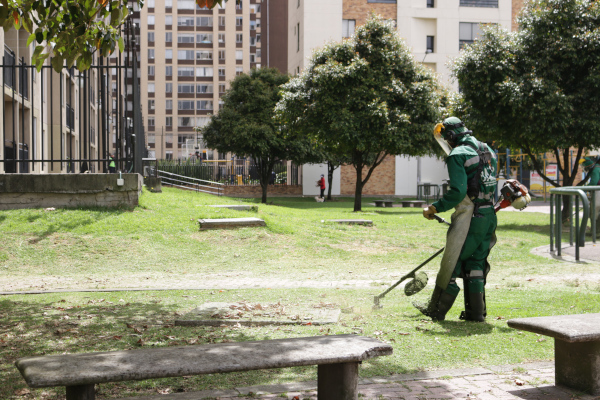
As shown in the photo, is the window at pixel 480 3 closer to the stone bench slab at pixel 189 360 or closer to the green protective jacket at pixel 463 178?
the green protective jacket at pixel 463 178

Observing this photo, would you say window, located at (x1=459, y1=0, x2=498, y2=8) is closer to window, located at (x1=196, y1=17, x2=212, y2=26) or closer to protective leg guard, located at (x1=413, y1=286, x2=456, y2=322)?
protective leg guard, located at (x1=413, y1=286, x2=456, y2=322)

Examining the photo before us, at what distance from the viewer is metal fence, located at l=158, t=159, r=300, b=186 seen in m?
37.9

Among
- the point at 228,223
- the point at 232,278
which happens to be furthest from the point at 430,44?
the point at 232,278

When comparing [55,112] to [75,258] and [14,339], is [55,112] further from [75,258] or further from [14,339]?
[14,339]

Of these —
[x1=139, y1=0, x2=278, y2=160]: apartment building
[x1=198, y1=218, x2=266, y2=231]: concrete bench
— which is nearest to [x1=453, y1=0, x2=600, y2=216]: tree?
[x1=198, y1=218, x2=266, y2=231]: concrete bench

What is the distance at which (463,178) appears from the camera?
18.2ft

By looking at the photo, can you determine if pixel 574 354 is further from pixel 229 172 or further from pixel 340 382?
pixel 229 172

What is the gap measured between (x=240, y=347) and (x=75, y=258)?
7.75 metres

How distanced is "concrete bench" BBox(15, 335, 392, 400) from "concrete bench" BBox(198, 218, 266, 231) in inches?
359

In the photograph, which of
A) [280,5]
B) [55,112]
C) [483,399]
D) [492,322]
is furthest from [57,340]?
[280,5]

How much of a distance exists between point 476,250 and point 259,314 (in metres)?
2.18

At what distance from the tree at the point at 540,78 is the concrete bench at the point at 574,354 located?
13210 millimetres

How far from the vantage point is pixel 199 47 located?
83.9 metres

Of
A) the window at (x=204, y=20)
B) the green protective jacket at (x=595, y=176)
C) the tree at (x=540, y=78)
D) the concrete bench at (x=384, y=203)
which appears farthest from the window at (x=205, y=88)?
Result: the green protective jacket at (x=595, y=176)
